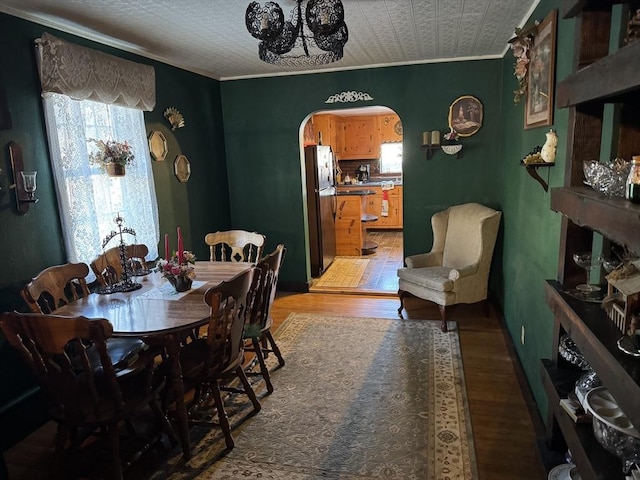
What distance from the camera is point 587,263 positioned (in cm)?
147

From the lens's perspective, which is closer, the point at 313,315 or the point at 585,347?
the point at 585,347

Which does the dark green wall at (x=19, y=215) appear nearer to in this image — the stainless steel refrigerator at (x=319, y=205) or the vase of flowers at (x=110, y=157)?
the vase of flowers at (x=110, y=157)

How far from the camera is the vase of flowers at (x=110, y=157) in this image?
9.74 ft

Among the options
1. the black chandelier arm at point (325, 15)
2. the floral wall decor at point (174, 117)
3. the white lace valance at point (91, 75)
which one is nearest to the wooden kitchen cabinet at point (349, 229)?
the floral wall decor at point (174, 117)

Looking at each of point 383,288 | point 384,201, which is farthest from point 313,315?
point 384,201

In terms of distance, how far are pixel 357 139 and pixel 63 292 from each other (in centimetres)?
678

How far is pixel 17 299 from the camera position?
253 cm

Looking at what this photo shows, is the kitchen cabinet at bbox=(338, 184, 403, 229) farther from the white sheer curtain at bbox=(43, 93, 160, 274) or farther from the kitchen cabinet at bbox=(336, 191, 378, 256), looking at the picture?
the white sheer curtain at bbox=(43, 93, 160, 274)

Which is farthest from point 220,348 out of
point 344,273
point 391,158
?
point 391,158

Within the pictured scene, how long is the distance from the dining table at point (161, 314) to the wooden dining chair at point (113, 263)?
0.27 m

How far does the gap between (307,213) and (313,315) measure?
1.41 meters

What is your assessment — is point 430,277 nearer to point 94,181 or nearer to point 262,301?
point 262,301

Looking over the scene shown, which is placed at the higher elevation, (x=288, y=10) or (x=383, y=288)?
(x=288, y=10)

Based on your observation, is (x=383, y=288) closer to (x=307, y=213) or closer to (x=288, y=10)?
(x=307, y=213)
